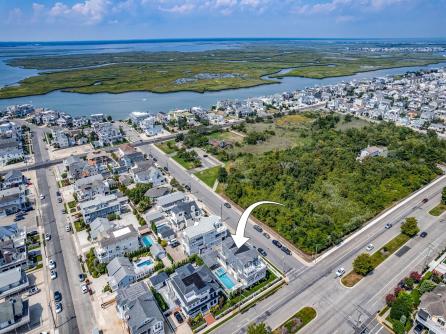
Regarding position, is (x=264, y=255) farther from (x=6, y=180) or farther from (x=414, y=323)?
(x=6, y=180)

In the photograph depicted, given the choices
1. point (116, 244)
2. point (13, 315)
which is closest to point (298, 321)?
point (116, 244)

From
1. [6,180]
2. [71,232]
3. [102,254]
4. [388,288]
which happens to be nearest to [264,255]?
[388,288]

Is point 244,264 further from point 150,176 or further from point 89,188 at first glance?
point 89,188

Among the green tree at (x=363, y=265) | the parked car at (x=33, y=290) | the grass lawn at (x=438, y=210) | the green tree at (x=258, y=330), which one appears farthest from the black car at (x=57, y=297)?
the grass lawn at (x=438, y=210)

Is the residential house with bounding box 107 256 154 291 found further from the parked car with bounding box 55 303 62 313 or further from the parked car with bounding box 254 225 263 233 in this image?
the parked car with bounding box 254 225 263 233

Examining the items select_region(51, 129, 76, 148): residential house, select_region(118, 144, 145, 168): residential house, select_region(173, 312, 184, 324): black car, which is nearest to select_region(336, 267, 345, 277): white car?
select_region(173, 312, 184, 324): black car

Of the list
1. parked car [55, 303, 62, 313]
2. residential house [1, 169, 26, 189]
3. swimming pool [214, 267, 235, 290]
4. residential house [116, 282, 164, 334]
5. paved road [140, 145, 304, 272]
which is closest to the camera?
residential house [116, 282, 164, 334]
